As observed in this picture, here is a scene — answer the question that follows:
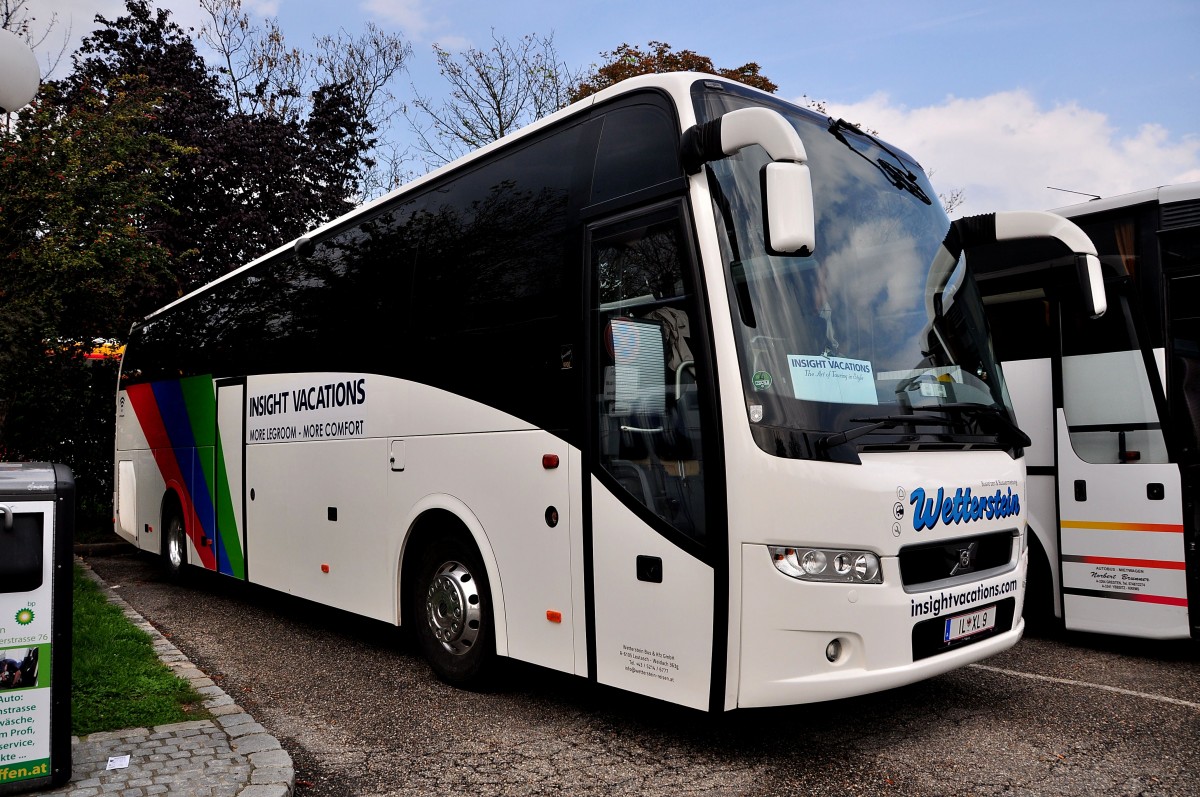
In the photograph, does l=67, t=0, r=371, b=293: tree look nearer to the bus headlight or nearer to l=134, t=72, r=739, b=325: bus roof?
l=134, t=72, r=739, b=325: bus roof

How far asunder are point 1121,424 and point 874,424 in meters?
3.60

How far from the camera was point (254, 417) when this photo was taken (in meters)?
8.84

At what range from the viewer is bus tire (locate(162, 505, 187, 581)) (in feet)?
34.9

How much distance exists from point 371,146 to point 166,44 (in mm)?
4651

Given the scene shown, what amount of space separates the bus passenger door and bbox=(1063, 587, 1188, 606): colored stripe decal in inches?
160

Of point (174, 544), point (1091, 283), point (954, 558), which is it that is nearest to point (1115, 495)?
point (1091, 283)

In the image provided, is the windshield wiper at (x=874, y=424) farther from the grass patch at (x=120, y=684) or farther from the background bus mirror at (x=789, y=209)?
the grass patch at (x=120, y=684)

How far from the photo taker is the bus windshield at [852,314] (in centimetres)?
431

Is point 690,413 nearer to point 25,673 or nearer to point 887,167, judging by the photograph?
point 887,167

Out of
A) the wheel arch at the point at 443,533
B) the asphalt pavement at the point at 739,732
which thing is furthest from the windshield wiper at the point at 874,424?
the wheel arch at the point at 443,533

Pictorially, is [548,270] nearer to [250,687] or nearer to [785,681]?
[785,681]

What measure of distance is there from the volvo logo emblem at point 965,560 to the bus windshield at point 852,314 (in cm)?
53

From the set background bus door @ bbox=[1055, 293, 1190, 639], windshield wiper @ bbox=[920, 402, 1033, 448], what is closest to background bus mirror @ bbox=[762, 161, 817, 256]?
windshield wiper @ bbox=[920, 402, 1033, 448]

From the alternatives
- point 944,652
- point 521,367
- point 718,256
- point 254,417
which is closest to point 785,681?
point 944,652
